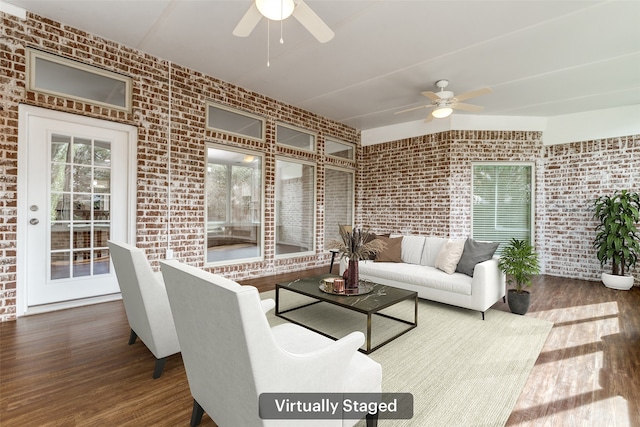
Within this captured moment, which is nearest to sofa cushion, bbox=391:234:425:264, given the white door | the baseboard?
the white door

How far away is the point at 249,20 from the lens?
90.4 inches

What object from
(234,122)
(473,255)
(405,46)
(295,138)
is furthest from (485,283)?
(234,122)

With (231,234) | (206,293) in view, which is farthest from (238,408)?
(231,234)

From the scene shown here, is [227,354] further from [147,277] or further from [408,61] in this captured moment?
[408,61]

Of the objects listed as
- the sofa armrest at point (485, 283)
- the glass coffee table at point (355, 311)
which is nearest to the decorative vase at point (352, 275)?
the glass coffee table at point (355, 311)

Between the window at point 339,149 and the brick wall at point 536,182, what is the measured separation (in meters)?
0.75

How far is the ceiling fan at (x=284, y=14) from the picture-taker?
A: 2006mm

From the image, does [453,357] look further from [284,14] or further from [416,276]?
[284,14]

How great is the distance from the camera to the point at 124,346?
97.3 inches

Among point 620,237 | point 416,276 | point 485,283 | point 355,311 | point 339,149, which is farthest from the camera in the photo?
point 339,149

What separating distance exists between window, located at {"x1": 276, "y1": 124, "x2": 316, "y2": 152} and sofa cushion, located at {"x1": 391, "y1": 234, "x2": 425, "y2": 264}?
2.64m

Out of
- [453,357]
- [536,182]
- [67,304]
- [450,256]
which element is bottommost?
[453,357]

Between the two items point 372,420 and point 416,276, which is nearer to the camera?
point 372,420

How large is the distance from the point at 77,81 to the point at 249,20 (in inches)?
94.4
